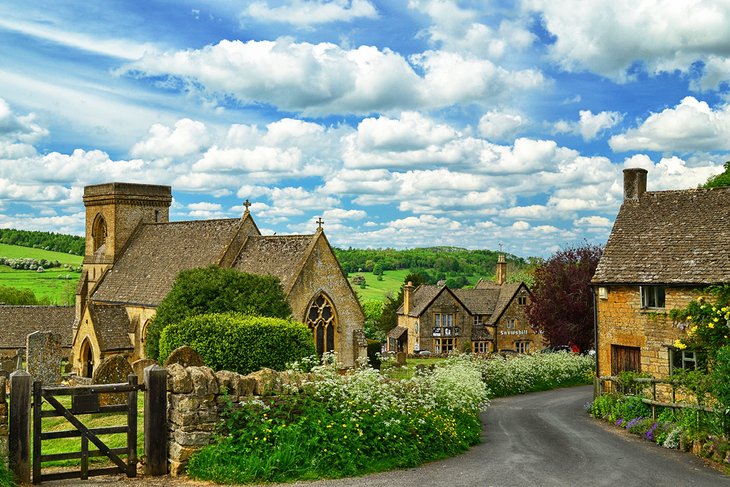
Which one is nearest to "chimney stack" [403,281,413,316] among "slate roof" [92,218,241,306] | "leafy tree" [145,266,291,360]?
"slate roof" [92,218,241,306]

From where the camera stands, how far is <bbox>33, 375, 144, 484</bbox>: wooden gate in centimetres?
1358

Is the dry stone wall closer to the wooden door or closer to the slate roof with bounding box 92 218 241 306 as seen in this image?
the wooden door

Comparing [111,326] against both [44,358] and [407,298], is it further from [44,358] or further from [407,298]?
[407,298]

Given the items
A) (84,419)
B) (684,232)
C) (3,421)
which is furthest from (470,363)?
(3,421)

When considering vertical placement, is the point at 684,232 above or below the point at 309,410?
above

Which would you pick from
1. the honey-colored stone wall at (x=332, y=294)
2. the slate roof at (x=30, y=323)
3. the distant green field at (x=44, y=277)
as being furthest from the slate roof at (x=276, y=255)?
the distant green field at (x=44, y=277)

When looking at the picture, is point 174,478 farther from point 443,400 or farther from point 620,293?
point 620,293

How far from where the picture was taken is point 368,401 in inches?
626

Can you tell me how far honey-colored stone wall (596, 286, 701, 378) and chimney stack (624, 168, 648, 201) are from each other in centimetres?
501

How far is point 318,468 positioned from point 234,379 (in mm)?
2399

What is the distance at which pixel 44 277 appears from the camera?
400 feet

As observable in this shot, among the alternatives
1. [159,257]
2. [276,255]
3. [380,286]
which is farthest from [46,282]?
[276,255]

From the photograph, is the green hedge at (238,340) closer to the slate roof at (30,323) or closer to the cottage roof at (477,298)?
the slate roof at (30,323)

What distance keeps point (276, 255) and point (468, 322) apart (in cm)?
4703
